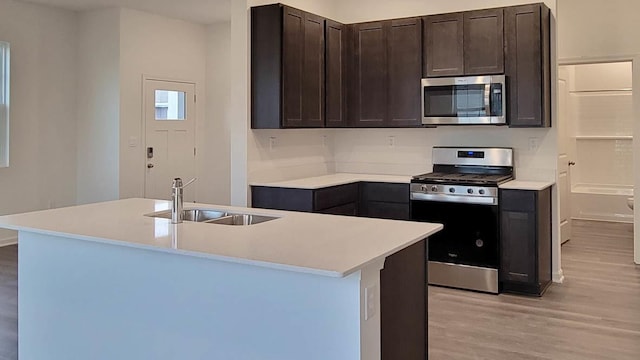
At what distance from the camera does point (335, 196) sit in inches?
184

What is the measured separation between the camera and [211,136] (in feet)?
24.5

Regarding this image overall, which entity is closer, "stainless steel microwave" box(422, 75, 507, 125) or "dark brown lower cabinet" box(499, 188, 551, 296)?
"dark brown lower cabinet" box(499, 188, 551, 296)

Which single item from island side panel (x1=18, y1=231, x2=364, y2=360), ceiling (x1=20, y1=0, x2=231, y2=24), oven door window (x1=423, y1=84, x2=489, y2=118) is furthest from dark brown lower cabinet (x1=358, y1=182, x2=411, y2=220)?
island side panel (x1=18, y1=231, x2=364, y2=360)

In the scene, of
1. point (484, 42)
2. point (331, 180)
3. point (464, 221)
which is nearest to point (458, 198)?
point (464, 221)

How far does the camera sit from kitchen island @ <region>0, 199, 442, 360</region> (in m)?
1.91

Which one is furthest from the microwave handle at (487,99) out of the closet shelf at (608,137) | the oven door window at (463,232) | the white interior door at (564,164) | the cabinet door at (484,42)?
the closet shelf at (608,137)

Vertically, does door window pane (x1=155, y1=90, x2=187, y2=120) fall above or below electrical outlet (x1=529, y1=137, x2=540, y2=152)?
above

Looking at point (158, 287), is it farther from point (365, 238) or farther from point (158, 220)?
point (365, 238)

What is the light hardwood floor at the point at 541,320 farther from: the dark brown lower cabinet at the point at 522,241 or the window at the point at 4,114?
the window at the point at 4,114

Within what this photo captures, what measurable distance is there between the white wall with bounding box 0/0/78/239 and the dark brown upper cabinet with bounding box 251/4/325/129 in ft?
10.5

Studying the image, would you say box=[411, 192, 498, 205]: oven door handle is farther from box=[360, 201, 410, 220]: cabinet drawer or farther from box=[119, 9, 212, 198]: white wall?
box=[119, 9, 212, 198]: white wall

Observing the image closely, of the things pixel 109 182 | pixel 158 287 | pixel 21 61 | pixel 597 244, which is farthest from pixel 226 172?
pixel 158 287

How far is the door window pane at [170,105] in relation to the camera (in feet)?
22.7

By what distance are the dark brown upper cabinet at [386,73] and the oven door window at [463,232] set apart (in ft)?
2.87
